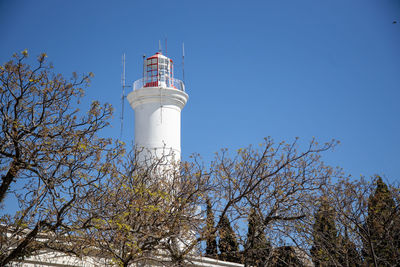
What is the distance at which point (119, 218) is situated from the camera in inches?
345

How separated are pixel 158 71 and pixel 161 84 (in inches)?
25.8

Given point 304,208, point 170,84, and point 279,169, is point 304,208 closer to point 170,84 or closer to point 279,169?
point 279,169

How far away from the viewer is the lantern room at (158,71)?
74.0 ft

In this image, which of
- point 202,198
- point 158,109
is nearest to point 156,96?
point 158,109

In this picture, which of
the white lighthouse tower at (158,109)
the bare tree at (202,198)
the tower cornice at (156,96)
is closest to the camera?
the bare tree at (202,198)

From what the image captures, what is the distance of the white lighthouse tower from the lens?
21.0m

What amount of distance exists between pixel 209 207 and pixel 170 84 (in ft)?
37.6

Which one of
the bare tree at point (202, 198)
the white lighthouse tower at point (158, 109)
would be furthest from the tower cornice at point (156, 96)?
the bare tree at point (202, 198)

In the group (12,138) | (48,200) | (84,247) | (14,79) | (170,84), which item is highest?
(170,84)

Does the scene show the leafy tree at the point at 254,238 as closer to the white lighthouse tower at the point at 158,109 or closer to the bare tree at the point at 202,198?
the bare tree at the point at 202,198

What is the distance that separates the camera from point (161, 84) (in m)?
22.4

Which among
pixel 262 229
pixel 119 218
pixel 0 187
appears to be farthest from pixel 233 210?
pixel 0 187

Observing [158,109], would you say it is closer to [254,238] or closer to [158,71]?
[158,71]

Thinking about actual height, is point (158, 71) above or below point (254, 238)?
above
